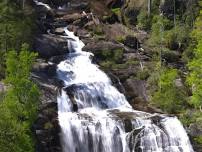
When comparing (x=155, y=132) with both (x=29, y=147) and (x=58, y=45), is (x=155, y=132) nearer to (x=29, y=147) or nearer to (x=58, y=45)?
(x=29, y=147)

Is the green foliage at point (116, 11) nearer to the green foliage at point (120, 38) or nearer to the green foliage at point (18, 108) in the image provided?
the green foliage at point (120, 38)

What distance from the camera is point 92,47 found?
73125 millimetres

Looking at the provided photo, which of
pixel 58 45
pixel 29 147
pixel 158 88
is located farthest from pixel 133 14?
pixel 29 147

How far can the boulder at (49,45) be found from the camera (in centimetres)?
6944

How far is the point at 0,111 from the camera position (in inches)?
1582

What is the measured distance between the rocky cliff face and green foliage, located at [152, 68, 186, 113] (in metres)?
1.58

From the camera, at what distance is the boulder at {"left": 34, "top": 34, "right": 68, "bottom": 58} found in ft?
228

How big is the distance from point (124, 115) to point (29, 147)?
17111mm

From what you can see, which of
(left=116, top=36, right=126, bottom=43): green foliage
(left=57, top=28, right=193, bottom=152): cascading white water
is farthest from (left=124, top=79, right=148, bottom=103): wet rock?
(left=116, top=36, right=126, bottom=43): green foliage

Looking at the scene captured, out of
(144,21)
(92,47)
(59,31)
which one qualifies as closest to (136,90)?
(92,47)

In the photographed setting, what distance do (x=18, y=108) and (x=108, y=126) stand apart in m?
12.4

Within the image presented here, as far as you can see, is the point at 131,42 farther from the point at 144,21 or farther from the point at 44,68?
the point at 44,68

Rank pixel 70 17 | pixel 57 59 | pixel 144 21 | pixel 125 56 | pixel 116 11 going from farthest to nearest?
pixel 116 11 < pixel 144 21 < pixel 70 17 < pixel 125 56 < pixel 57 59

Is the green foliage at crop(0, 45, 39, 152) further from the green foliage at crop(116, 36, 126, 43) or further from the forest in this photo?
the green foliage at crop(116, 36, 126, 43)
